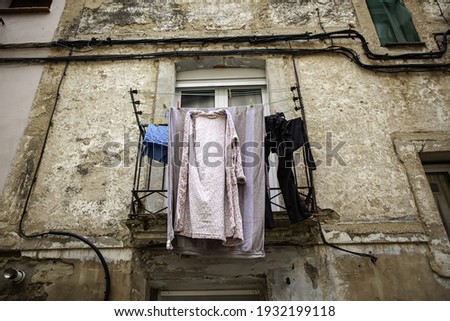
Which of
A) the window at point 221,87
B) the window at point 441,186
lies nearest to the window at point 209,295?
the window at point 441,186

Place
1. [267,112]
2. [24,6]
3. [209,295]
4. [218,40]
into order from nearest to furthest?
[209,295]
[267,112]
[218,40]
[24,6]

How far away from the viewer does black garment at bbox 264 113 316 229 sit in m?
3.75

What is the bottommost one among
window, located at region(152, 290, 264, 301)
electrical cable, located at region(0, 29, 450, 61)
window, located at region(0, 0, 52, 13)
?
window, located at region(152, 290, 264, 301)

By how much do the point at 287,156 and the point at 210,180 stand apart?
86 cm

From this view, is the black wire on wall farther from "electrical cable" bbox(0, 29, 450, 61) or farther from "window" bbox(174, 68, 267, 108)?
"window" bbox(174, 68, 267, 108)

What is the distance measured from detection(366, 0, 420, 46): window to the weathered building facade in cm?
3

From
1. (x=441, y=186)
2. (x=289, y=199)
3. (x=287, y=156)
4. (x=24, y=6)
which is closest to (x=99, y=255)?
(x=289, y=199)

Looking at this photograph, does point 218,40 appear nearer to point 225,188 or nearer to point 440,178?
point 225,188

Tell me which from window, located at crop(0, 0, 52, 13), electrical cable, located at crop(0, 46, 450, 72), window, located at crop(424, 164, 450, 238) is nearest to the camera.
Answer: window, located at crop(424, 164, 450, 238)

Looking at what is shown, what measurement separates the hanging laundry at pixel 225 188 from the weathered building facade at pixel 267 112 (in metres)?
0.36

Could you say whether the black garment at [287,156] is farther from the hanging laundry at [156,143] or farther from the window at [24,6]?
the window at [24,6]

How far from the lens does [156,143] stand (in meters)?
4.06

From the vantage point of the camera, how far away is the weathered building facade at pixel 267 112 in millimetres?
3998

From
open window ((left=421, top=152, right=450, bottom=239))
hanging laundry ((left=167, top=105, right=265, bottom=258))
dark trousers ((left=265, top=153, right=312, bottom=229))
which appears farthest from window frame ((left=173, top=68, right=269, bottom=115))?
open window ((left=421, top=152, right=450, bottom=239))
